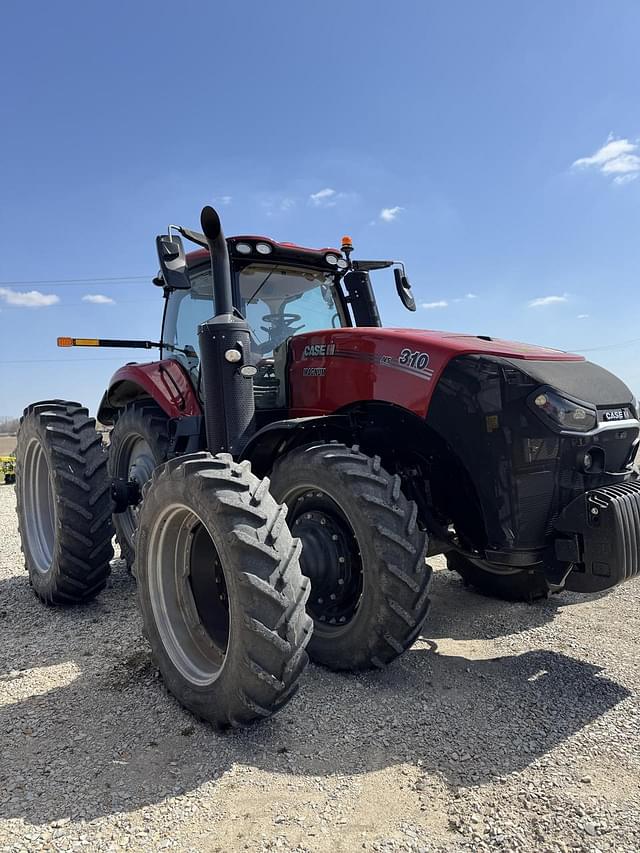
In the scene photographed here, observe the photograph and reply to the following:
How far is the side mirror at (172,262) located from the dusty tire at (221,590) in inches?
43.2

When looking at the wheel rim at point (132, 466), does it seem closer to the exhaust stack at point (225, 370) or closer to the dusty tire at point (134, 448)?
the dusty tire at point (134, 448)

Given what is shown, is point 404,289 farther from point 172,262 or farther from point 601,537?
point 601,537

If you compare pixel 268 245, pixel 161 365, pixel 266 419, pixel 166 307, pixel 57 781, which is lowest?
pixel 57 781

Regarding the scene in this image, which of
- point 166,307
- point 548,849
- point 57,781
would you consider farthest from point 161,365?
point 548,849

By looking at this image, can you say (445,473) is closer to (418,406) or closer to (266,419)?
(418,406)

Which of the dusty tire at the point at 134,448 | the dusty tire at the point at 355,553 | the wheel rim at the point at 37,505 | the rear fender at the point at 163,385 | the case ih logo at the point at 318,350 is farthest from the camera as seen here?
the wheel rim at the point at 37,505

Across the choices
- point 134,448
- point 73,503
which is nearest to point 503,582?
point 73,503

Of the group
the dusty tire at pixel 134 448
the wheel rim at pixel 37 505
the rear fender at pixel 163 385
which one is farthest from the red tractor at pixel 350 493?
the wheel rim at pixel 37 505

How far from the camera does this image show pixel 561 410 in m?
3.04

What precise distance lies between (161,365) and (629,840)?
415 cm

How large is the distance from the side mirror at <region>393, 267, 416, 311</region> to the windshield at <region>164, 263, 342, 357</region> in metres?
0.51

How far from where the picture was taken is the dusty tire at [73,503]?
4312 millimetres

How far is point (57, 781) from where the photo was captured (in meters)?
2.40

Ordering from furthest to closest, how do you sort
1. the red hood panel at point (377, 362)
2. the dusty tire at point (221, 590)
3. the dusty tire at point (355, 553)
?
the red hood panel at point (377, 362) → the dusty tire at point (355, 553) → the dusty tire at point (221, 590)
